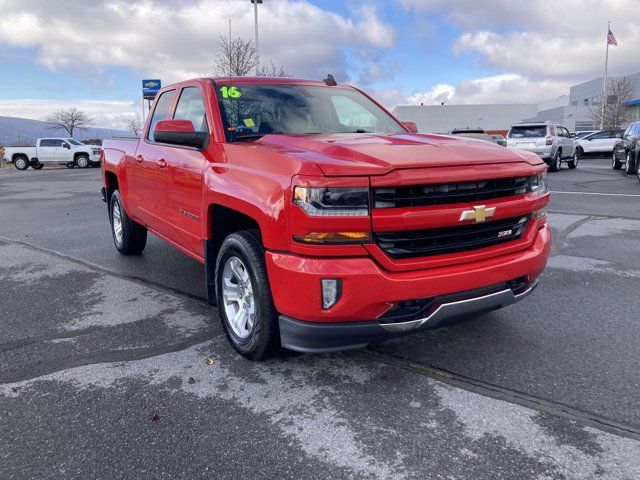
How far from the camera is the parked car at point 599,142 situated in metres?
27.0

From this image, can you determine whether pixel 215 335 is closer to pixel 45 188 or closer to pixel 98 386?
pixel 98 386

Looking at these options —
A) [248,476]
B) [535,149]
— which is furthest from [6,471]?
[535,149]

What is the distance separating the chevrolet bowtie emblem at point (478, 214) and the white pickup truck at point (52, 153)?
32.6 metres

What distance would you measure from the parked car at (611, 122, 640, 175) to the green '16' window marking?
14.7 m

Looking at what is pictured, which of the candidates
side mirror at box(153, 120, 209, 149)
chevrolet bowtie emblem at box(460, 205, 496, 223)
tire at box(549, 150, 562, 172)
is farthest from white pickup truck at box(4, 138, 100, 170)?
chevrolet bowtie emblem at box(460, 205, 496, 223)

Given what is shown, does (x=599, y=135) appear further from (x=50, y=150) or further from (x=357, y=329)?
(x=50, y=150)

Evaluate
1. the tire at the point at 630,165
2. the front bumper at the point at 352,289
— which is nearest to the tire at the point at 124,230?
the front bumper at the point at 352,289

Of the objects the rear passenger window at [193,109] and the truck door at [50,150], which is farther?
the truck door at [50,150]

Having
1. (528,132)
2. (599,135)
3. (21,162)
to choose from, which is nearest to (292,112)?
(528,132)

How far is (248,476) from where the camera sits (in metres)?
2.29

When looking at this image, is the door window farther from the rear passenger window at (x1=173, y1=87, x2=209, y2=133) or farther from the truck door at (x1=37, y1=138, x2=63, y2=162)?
the truck door at (x1=37, y1=138, x2=63, y2=162)

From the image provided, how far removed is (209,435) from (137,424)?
0.41m

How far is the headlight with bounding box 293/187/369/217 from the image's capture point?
265 cm

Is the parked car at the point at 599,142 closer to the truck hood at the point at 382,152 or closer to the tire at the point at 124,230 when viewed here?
the tire at the point at 124,230
